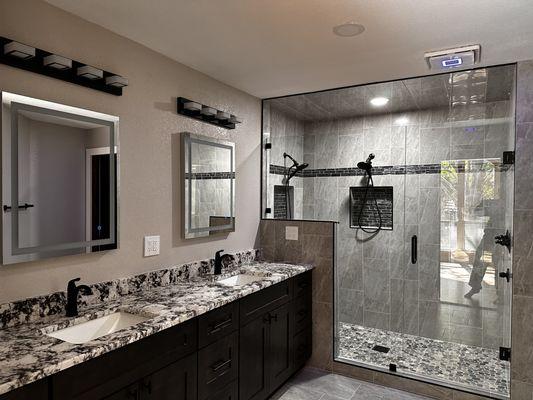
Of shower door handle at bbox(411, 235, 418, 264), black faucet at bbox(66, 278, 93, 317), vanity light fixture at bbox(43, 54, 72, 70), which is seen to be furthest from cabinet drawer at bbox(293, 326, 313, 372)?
vanity light fixture at bbox(43, 54, 72, 70)

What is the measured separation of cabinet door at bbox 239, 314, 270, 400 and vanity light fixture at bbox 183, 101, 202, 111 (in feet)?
Result: 5.10

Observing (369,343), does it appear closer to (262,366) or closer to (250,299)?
(262,366)

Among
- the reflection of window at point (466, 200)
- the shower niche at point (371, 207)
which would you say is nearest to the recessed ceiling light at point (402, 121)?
the shower niche at point (371, 207)

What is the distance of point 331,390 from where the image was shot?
3.02 m

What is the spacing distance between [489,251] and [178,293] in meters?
2.36

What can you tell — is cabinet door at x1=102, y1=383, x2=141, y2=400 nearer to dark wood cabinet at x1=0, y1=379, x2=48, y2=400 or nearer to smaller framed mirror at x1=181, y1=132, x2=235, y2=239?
dark wood cabinet at x1=0, y1=379, x2=48, y2=400

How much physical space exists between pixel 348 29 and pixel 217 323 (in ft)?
A: 6.08

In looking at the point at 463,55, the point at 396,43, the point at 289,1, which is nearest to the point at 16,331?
the point at 289,1

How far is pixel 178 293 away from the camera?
2285 millimetres

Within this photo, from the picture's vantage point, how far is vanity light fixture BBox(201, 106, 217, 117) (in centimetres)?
280

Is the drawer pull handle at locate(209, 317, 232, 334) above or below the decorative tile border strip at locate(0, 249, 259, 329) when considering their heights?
below

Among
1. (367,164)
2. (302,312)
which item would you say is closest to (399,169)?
(367,164)

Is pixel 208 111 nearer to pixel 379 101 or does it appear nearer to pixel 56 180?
pixel 56 180

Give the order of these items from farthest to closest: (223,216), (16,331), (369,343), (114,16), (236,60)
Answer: (369,343), (223,216), (236,60), (114,16), (16,331)
